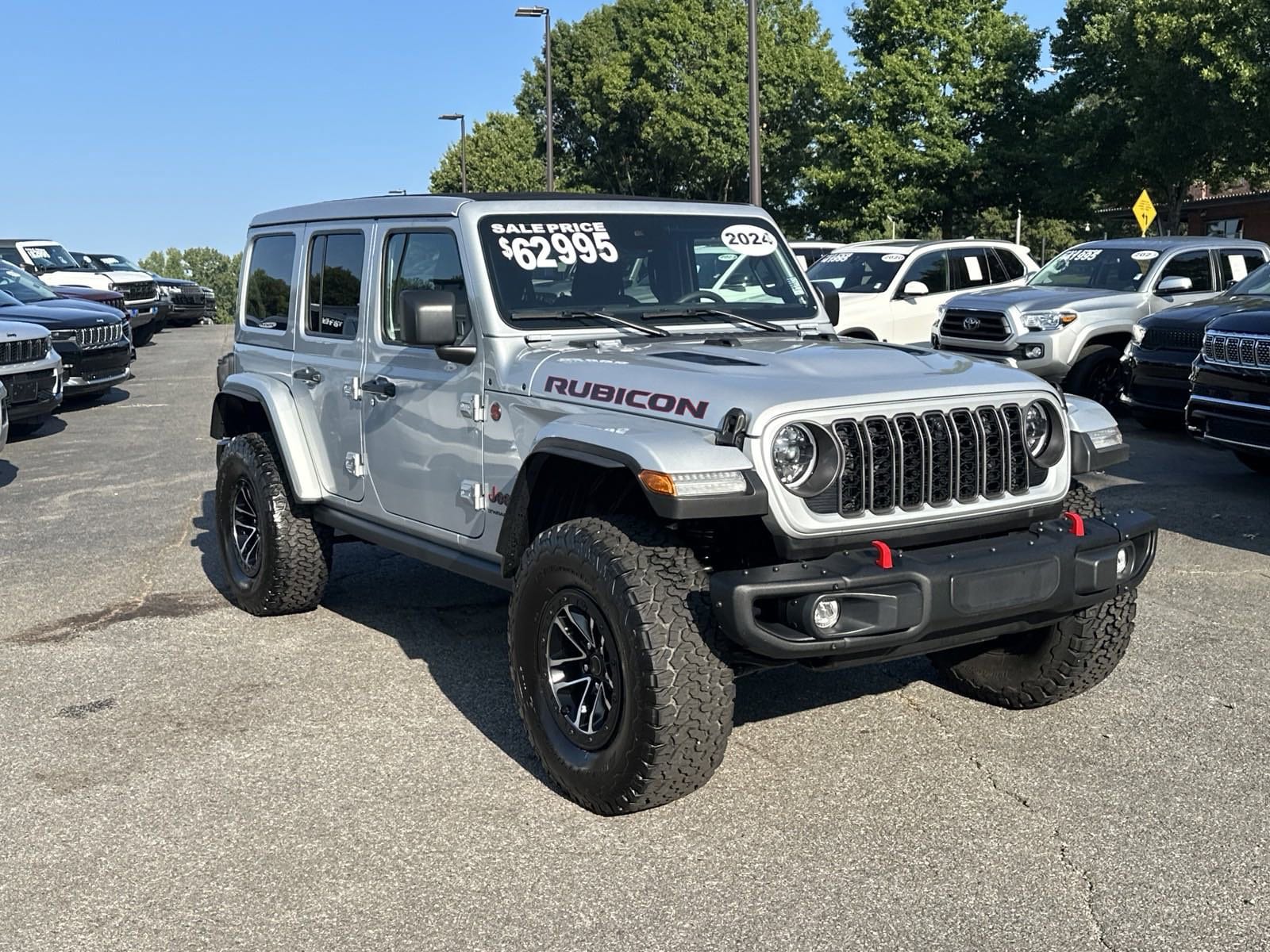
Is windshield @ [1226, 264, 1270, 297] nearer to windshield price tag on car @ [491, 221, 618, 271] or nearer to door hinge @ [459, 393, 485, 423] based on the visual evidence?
windshield price tag on car @ [491, 221, 618, 271]

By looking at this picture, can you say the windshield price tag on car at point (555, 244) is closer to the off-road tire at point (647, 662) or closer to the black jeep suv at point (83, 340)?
the off-road tire at point (647, 662)

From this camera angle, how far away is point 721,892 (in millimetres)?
3592

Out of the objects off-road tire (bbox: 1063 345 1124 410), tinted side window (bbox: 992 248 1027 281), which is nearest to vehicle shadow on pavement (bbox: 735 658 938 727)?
off-road tire (bbox: 1063 345 1124 410)

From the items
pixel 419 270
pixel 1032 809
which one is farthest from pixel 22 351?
pixel 1032 809

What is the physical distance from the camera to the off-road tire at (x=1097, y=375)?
12945 mm

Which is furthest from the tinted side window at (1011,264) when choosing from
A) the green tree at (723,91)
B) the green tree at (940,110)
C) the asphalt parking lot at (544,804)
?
the green tree at (723,91)

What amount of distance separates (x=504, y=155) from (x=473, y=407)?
62.5m

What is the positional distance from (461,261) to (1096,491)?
19.6 feet

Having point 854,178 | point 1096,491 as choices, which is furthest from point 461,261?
point 854,178

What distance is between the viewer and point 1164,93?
3072 cm

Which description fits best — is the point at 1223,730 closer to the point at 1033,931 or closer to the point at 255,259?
the point at 1033,931

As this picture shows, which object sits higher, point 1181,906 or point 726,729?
point 726,729

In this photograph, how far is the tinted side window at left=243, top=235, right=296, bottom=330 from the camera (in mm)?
6387

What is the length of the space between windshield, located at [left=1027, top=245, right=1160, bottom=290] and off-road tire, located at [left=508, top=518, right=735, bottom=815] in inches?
432
